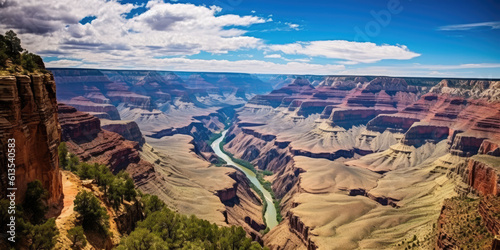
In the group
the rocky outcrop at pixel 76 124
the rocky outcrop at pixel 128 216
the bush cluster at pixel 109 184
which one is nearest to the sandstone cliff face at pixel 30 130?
the rocky outcrop at pixel 128 216

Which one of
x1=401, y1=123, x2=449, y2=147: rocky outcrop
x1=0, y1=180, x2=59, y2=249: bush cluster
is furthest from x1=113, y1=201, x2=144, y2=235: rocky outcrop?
x1=401, y1=123, x2=449, y2=147: rocky outcrop

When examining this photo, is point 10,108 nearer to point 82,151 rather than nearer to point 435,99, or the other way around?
point 82,151

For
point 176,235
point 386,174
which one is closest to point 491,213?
point 176,235

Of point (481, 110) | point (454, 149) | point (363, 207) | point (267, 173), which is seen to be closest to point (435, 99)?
point (481, 110)

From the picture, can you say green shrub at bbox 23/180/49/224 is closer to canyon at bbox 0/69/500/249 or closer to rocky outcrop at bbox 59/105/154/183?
canyon at bbox 0/69/500/249

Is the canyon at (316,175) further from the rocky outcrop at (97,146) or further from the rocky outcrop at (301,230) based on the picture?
the rocky outcrop at (97,146)

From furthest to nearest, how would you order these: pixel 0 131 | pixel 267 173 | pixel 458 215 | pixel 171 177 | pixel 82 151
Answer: pixel 267 173
pixel 171 177
pixel 82 151
pixel 458 215
pixel 0 131
